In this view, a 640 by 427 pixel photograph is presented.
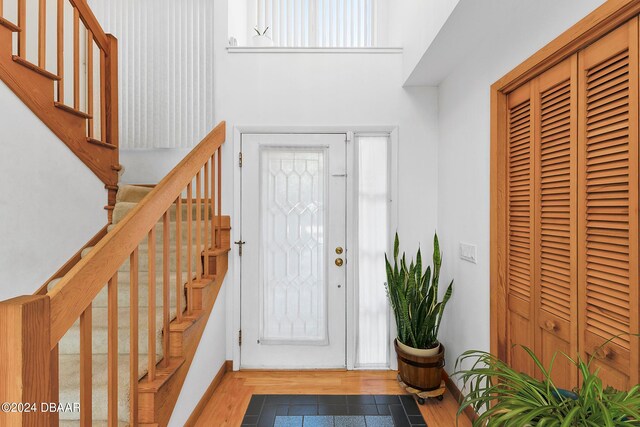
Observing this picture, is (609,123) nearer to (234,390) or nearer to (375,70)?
(375,70)

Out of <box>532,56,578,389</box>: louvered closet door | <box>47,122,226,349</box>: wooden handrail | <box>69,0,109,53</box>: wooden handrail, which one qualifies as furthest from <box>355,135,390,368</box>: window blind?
<box>69,0,109,53</box>: wooden handrail

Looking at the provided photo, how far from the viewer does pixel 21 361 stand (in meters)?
0.77

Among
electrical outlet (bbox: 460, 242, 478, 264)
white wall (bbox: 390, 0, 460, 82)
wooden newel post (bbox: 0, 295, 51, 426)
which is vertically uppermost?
white wall (bbox: 390, 0, 460, 82)

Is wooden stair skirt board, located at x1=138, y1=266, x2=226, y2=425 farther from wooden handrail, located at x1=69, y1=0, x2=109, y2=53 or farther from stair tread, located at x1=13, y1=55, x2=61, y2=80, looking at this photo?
wooden handrail, located at x1=69, y1=0, x2=109, y2=53

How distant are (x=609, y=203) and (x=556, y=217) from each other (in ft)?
0.85

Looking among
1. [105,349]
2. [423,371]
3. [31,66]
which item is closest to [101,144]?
[31,66]

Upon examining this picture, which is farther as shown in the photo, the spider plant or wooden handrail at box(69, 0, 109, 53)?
wooden handrail at box(69, 0, 109, 53)

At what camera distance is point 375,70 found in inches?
97.0

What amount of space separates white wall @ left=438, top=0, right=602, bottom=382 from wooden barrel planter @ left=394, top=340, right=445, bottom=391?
21cm

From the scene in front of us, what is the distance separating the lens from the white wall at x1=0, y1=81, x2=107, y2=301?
1.72 metres

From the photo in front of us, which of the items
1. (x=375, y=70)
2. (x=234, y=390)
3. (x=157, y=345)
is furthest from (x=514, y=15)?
(x=234, y=390)

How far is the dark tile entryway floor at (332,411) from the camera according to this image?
6.26 feet

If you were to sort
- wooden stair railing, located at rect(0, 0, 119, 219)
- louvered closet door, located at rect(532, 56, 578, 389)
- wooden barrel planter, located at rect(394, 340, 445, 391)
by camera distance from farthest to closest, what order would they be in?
wooden barrel planter, located at rect(394, 340, 445, 391) → wooden stair railing, located at rect(0, 0, 119, 219) → louvered closet door, located at rect(532, 56, 578, 389)

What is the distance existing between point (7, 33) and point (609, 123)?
9.31 feet
